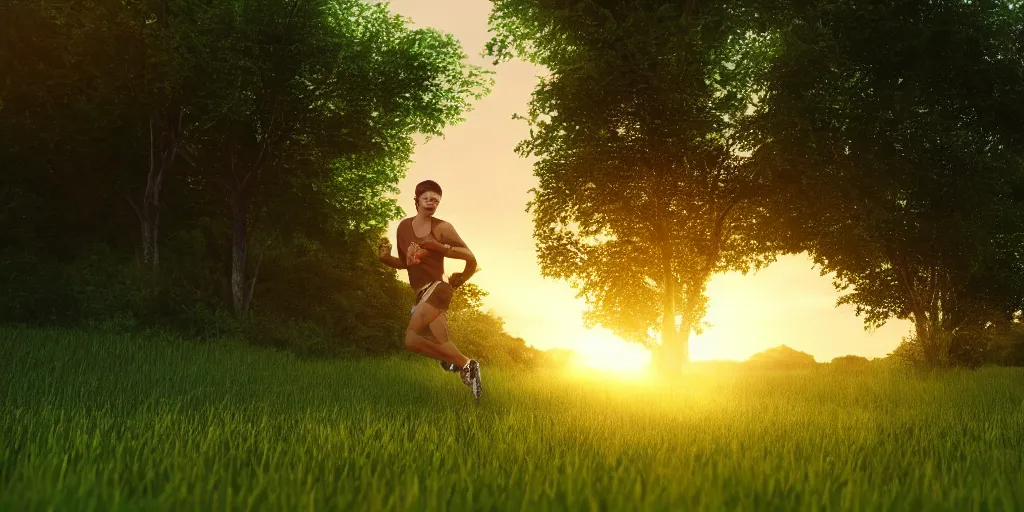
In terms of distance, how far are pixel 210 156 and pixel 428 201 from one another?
55.5ft

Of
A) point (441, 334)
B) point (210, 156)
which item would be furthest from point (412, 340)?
point (210, 156)

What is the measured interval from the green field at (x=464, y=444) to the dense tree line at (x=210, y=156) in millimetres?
7114

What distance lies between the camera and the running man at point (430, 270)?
995cm

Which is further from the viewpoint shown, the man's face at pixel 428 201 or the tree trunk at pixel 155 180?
the tree trunk at pixel 155 180

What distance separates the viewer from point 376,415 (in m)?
8.24

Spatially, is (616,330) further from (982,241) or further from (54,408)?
(54,408)

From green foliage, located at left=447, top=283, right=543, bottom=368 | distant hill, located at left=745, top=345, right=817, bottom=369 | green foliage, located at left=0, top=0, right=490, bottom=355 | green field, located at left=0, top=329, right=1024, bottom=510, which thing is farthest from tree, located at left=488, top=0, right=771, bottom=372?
distant hill, located at left=745, top=345, right=817, bottom=369

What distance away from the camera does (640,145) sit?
21031 mm

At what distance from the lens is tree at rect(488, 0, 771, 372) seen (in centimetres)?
2023

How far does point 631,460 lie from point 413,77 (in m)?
21.5

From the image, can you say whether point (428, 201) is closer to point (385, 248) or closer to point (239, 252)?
point (385, 248)

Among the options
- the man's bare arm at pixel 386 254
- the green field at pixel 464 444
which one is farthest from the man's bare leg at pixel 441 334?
the man's bare arm at pixel 386 254

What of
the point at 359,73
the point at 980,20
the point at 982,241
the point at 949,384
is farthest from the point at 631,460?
the point at 359,73

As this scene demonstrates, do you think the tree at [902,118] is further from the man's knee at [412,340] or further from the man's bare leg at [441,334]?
the man's knee at [412,340]
